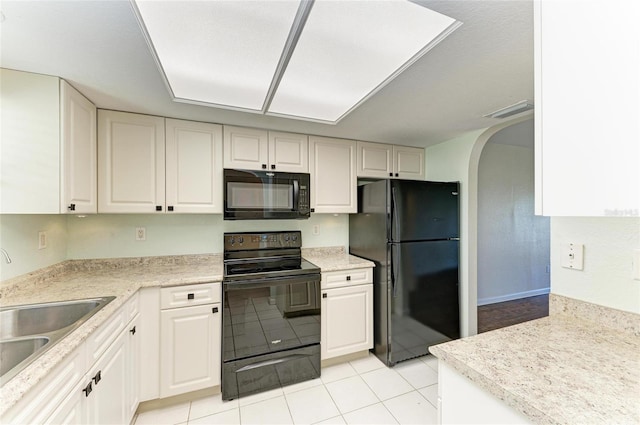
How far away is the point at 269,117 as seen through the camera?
2057 mm

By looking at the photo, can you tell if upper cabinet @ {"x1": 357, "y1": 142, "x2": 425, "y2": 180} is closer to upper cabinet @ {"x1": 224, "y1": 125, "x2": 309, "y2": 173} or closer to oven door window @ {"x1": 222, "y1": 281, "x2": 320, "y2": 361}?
upper cabinet @ {"x1": 224, "y1": 125, "x2": 309, "y2": 173}

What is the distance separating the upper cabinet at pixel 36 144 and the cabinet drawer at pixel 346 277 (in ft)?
5.91

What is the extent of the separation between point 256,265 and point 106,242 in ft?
3.99

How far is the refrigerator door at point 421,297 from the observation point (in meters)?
2.30

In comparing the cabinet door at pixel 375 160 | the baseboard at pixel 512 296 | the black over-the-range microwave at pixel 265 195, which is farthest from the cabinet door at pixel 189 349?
the baseboard at pixel 512 296

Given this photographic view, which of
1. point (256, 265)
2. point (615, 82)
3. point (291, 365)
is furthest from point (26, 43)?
point (291, 365)

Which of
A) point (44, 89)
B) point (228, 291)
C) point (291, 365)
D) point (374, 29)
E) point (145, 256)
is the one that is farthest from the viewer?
point (145, 256)

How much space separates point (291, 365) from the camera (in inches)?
81.6

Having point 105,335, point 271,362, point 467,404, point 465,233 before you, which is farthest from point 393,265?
point 105,335

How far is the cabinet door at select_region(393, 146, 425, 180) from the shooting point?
114 inches

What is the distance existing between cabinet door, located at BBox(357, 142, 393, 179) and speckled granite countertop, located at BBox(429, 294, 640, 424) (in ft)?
6.27

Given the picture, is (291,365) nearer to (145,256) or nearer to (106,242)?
(145,256)

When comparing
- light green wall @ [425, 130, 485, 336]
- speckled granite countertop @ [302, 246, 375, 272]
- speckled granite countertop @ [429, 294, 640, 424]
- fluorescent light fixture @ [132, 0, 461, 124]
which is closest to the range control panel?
speckled granite countertop @ [302, 246, 375, 272]

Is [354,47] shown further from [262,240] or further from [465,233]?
[465,233]
